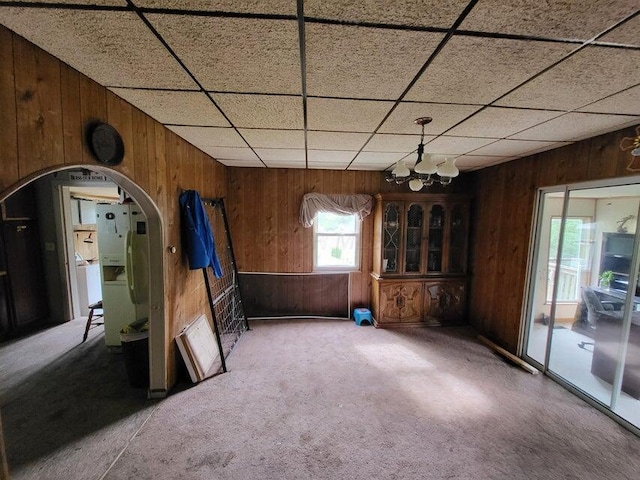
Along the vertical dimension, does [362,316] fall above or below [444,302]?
below

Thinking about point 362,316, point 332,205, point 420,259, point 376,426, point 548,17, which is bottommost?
point 376,426

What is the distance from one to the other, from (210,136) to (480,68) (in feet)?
7.01

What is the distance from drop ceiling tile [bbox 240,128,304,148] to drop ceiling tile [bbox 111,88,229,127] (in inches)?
10.6

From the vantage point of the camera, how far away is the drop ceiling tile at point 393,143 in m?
2.34

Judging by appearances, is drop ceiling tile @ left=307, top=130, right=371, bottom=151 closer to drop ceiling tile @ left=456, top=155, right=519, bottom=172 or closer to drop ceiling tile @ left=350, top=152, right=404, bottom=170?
drop ceiling tile @ left=350, top=152, right=404, bottom=170

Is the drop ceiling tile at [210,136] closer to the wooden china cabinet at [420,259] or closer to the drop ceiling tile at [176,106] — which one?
the drop ceiling tile at [176,106]

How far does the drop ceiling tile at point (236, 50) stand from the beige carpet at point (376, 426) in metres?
2.36

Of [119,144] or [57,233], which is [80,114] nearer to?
[119,144]

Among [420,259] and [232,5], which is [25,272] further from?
[420,259]

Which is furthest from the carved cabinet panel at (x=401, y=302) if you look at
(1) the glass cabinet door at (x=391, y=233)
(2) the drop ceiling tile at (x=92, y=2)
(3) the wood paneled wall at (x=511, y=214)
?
(2) the drop ceiling tile at (x=92, y=2)

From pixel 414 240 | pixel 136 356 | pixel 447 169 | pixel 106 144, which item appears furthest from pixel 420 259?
pixel 106 144

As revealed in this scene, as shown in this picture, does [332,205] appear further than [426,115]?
Yes

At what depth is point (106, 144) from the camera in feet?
5.17

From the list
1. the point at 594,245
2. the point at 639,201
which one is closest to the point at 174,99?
the point at 639,201
